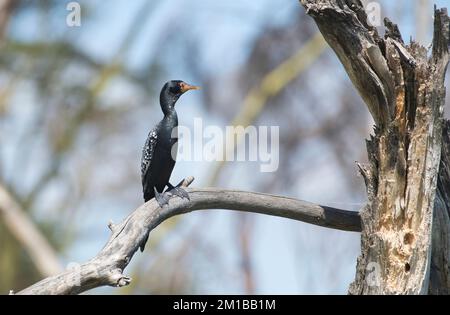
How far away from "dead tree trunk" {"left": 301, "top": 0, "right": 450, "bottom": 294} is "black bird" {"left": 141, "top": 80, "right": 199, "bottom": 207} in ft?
4.98

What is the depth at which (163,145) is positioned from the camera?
6.84 metres

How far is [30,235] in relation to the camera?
1595 cm

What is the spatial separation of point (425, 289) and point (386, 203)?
62 centimetres

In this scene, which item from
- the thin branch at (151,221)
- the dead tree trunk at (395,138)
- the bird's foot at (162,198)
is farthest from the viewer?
the bird's foot at (162,198)

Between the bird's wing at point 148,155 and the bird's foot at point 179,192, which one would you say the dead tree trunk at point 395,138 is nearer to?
the bird's foot at point 179,192

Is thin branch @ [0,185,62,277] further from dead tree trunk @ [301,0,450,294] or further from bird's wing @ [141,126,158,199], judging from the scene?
dead tree trunk @ [301,0,450,294]

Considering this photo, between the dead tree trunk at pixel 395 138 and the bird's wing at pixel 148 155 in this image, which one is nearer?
the dead tree trunk at pixel 395 138

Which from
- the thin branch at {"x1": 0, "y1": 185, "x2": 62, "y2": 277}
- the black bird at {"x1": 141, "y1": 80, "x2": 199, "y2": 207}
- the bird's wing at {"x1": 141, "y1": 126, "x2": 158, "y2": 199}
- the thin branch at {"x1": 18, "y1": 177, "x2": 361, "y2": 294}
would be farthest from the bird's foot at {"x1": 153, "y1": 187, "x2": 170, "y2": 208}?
the thin branch at {"x1": 0, "y1": 185, "x2": 62, "y2": 277}

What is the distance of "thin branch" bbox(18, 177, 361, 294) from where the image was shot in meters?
4.89

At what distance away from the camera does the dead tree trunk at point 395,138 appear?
5.59 meters

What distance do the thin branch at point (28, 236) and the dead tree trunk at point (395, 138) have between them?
420 inches

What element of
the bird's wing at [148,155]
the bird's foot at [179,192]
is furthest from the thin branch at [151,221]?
the bird's wing at [148,155]
